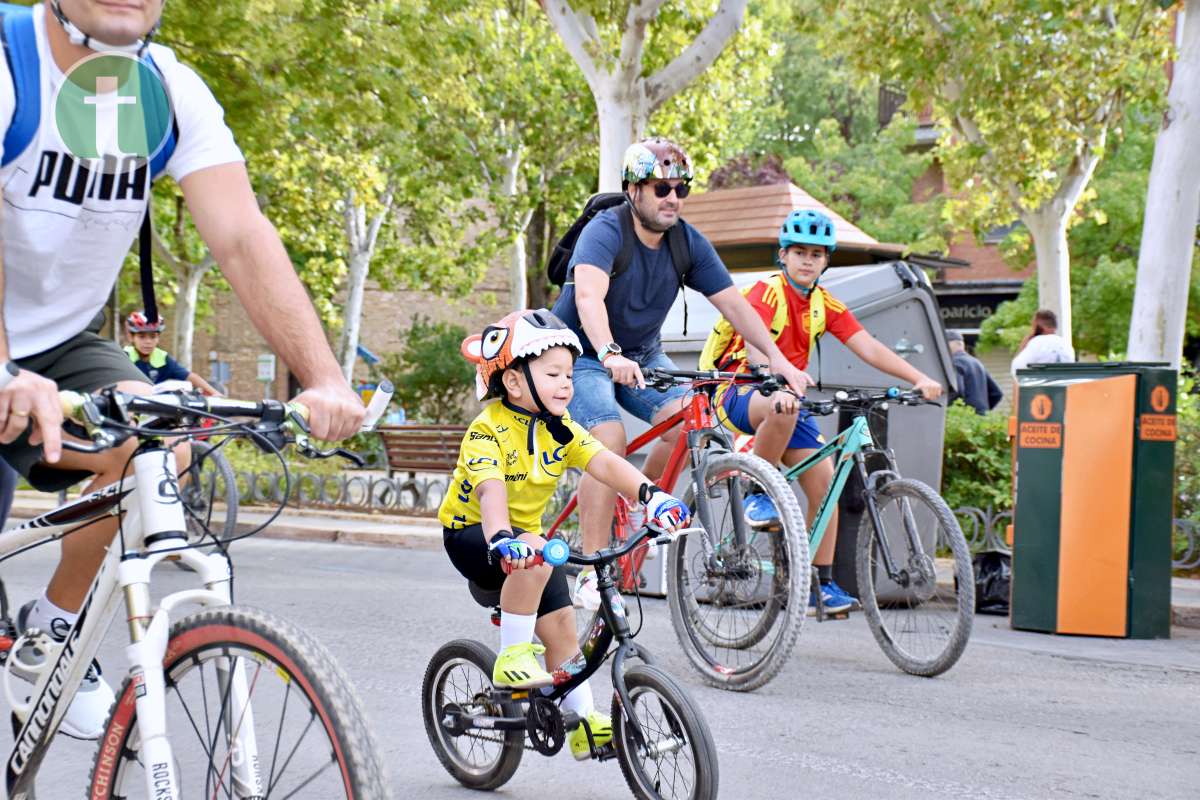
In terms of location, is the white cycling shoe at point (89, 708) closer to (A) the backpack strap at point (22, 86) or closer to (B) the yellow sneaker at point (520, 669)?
(A) the backpack strap at point (22, 86)

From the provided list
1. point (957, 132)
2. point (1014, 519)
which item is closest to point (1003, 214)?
point (957, 132)

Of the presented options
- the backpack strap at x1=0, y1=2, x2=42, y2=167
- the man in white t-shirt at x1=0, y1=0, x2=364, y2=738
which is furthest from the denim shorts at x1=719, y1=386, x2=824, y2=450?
the backpack strap at x1=0, y1=2, x2=42, y2=167

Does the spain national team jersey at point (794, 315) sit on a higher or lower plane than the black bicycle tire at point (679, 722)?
higher

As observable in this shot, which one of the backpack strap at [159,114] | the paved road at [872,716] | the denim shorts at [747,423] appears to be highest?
the backpack strap at [159,114]

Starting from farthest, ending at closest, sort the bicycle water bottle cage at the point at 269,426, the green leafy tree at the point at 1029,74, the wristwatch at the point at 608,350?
the green leafy tree at the point at 1029,74
the wristwatch at the point at 608,350
the bicycle water bottle cage at the point at 269,426

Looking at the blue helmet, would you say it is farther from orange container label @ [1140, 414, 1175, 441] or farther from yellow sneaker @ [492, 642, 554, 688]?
yellow sneaker @ [492, 642, 554, 688]

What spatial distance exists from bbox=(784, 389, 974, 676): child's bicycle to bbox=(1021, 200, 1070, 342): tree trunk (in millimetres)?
11068

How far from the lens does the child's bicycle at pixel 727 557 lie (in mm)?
5773

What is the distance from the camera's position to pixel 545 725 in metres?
4.13

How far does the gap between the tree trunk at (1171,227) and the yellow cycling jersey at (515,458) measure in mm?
8304

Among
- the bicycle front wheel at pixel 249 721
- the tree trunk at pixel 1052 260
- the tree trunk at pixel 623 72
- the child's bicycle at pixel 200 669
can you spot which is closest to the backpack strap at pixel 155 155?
the child's bicycle at pixel 200 669

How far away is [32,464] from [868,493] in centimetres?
419

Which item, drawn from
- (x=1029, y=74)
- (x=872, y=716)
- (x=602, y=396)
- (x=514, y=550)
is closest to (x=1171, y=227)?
(x=1029, y=74)

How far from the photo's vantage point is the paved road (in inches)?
180
